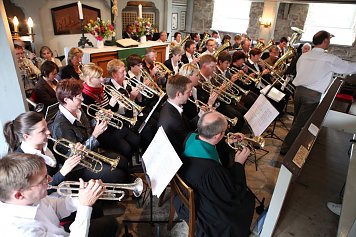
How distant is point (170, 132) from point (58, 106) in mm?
1419

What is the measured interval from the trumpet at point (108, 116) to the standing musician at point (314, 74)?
2992 mm

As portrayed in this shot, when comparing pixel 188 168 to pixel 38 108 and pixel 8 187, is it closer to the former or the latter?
pixel 8 187

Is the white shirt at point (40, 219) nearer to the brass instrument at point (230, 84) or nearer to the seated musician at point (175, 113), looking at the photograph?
the seated musician at point (175, 113)

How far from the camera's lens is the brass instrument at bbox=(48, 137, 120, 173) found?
7.80 feet

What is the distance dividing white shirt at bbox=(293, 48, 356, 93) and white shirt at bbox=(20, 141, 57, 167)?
406cm

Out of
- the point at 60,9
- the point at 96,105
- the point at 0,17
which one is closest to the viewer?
the point at 0,17

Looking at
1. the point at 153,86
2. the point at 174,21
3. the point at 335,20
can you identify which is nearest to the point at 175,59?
the point at 153,86

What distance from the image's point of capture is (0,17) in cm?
261

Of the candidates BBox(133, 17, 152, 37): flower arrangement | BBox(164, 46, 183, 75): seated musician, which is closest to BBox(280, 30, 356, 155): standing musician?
BBox(164, 46, 183, 75): seated musician

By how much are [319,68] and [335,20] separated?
9.12m

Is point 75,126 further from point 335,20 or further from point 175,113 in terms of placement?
point 335,20

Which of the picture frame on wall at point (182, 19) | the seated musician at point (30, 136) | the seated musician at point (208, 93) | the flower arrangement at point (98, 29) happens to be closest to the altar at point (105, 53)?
the flower arrangement at point (98, 29)

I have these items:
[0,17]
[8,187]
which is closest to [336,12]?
[0,17]

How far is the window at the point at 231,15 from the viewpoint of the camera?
13.0 m
